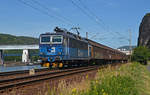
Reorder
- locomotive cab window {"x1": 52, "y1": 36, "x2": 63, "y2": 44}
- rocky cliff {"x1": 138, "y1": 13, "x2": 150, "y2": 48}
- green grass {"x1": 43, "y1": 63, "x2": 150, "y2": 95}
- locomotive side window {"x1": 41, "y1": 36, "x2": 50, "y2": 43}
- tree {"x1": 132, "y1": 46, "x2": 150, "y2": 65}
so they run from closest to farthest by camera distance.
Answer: green grass {"x1": 43, "y1": 63, "x2": 150, "y2": 95}, locomotive cab window {"x1": 52, "y1": 36, "x2": 63, "y2": 44}, locomotive side window {"x1": 41, "y1": 36, "x2": 50, "y2": 43}, tree {"x1": 132, "y1": 46, "x2": 150, "y2": 65}, rocky cliff {"x1": 138, "y1": 13, "x2": 150, "y2": 48}

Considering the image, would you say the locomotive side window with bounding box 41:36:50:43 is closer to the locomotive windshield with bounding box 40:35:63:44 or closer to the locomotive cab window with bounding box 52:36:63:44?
the locomotive windshield with bounding box 40:35:63:44

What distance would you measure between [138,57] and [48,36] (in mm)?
40589

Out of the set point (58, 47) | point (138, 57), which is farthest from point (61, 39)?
point (138, 57)

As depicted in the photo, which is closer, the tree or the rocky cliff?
the tree

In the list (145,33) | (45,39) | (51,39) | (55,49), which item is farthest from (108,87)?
(145,33)

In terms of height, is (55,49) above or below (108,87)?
above

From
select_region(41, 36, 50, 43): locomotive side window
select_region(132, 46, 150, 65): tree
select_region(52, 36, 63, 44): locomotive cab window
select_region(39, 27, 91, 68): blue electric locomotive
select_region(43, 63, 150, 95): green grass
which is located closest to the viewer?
select_region(43, 63, 150, 95): green grass

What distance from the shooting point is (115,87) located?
7.92 m

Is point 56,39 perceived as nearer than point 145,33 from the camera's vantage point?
Yes

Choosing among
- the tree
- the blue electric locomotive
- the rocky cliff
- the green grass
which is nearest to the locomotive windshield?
the blue electric locomotive

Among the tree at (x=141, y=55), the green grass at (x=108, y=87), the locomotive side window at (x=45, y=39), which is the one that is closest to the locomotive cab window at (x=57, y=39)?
the locomotive side window at (x=45, y=39)

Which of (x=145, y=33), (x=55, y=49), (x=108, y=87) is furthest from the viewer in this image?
(x=145, y=33)

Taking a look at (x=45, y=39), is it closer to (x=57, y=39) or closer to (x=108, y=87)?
(x=57, y=39)

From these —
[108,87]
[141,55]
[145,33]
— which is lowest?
[108,87]
